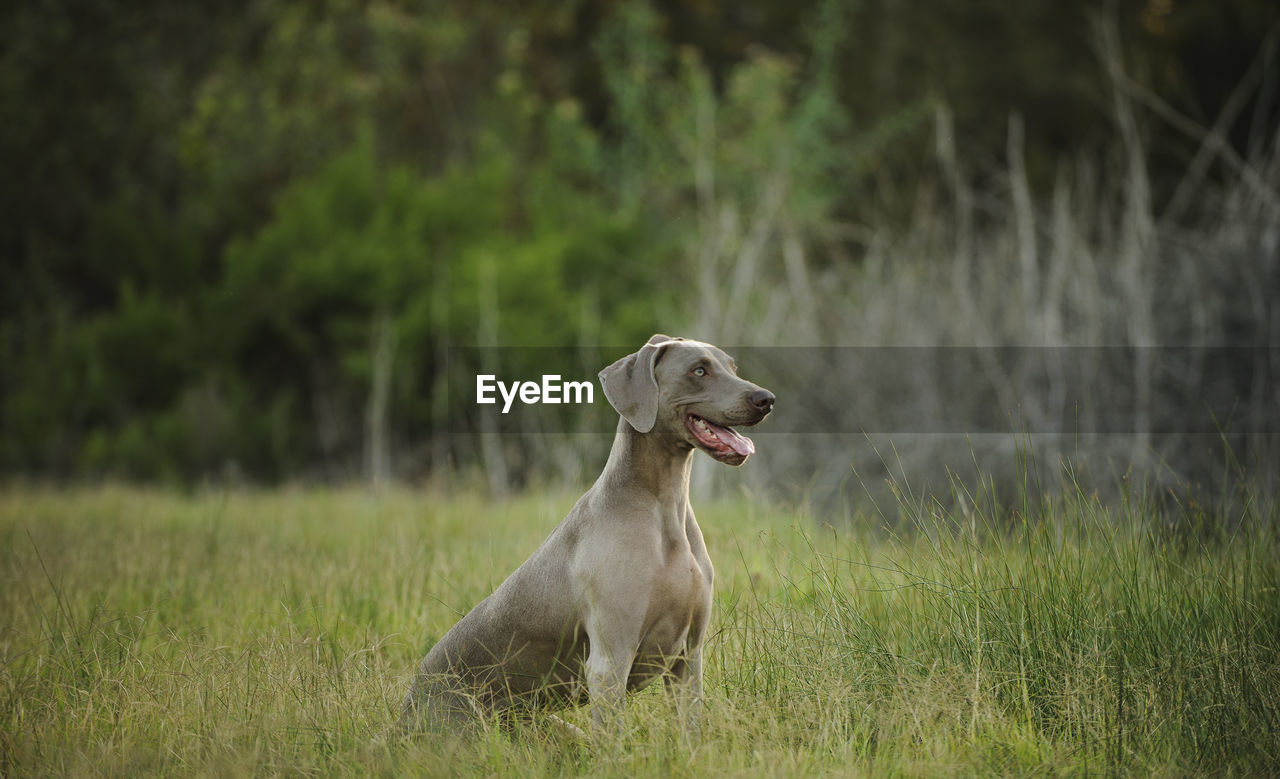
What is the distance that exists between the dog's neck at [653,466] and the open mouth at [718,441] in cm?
7

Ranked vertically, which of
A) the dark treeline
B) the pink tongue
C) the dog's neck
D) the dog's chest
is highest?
the dark treeline

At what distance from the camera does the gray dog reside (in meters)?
3.43

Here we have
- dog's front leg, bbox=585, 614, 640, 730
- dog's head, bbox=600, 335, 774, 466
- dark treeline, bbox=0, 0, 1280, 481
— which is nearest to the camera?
dog's front leg, bbox=585, 614, 640, 730

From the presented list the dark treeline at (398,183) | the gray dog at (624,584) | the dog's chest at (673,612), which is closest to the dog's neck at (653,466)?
the gray dog at (624,584)

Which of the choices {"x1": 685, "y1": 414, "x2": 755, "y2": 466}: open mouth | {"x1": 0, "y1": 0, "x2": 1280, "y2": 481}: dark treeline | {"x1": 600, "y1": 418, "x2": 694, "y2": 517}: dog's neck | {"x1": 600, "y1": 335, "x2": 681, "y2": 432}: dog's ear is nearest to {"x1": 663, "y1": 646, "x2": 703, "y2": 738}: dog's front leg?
{"x1": 600, "y1": 418, "x2": 694, "y2": 517}: dog's neck

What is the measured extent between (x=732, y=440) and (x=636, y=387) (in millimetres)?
343

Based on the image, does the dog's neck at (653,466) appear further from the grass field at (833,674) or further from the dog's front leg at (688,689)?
the grass field at (833,674)

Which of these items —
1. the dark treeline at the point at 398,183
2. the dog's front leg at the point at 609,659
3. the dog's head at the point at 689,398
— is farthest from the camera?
the dark treeline at the point at 398,183

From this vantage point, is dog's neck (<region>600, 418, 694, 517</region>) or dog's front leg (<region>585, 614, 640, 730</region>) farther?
dog's neck (<region>600, 418, 694, 517</region>)

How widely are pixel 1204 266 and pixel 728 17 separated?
15965 millimetres

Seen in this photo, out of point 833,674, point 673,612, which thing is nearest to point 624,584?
point 673,612

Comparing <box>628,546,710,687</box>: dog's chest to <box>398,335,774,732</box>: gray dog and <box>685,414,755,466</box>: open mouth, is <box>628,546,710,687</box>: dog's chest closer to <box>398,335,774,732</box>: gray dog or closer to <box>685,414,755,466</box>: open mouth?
<box>398,335,774,732</box>: gray dog

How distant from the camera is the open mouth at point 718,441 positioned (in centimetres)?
352

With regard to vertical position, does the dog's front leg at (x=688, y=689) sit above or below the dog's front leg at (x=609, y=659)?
below
